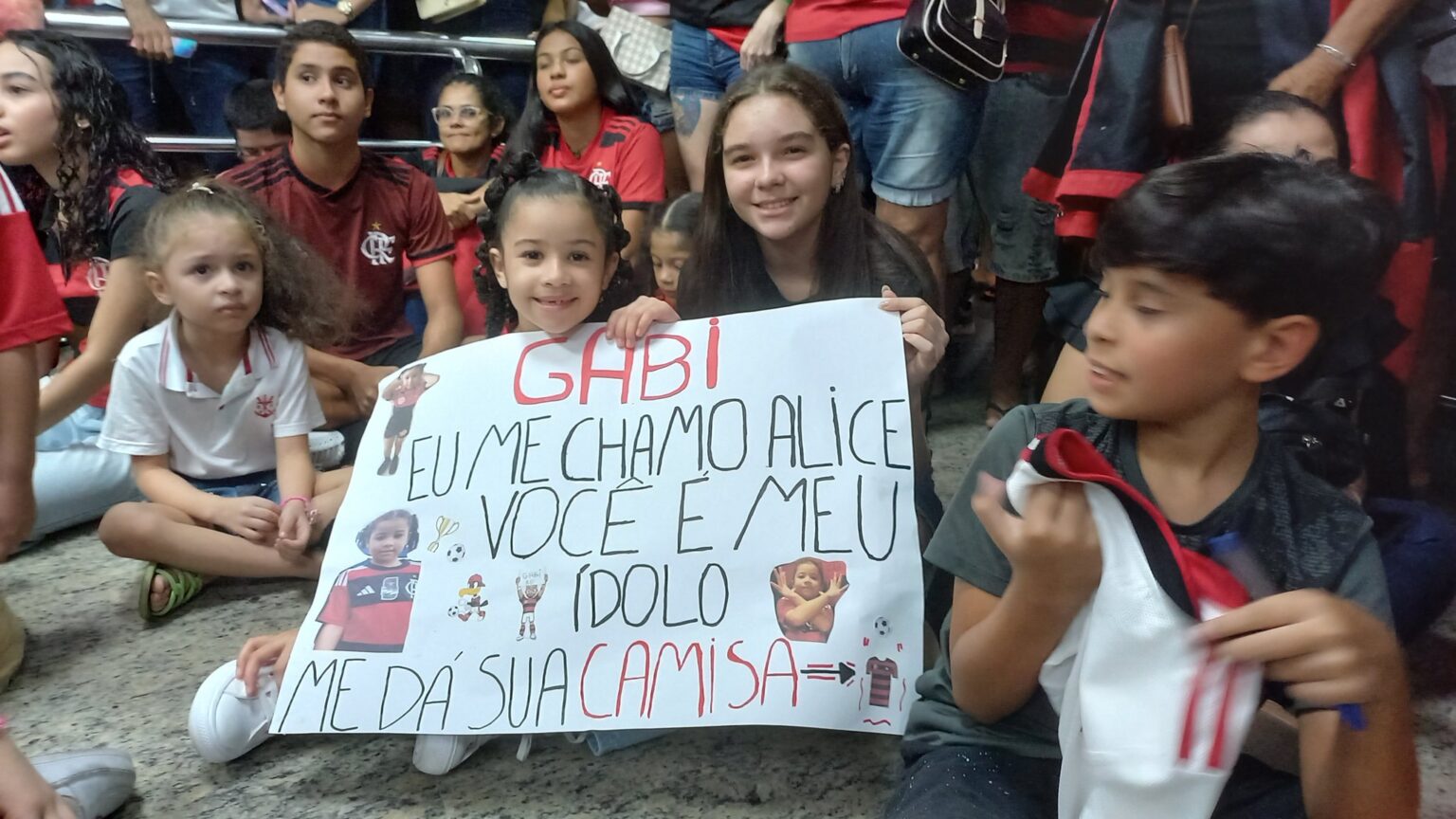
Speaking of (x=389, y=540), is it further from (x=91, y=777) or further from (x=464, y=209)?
(x=464, y=209)

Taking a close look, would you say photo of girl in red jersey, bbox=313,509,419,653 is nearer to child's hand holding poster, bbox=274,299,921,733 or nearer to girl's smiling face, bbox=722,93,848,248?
child's hand holding poster, bbox=274,299,921,733

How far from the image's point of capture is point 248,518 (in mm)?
1521

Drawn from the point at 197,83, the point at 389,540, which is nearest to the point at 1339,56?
the point at 389,540

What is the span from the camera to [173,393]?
61.5 inches

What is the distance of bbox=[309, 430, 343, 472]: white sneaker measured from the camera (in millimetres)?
1869

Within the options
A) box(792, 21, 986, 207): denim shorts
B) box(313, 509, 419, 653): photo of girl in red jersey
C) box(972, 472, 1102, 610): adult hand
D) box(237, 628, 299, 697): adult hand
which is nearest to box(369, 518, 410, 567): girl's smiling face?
box(313, 509, 419, 653): photo of girl in red jersey

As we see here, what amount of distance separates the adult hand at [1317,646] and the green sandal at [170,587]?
5.05 feet

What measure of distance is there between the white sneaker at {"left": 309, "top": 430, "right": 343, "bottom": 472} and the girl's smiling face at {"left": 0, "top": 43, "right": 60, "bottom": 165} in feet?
2.48

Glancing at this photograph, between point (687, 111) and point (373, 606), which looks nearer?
point (373, 606)

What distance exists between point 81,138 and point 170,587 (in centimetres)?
95

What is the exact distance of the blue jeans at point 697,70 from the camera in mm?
2199

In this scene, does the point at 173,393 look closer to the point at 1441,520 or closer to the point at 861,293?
the point at 861,293

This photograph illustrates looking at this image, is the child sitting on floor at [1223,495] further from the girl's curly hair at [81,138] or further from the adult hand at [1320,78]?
the girl's curly hair at [81,138]

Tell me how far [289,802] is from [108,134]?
56.9 inches
